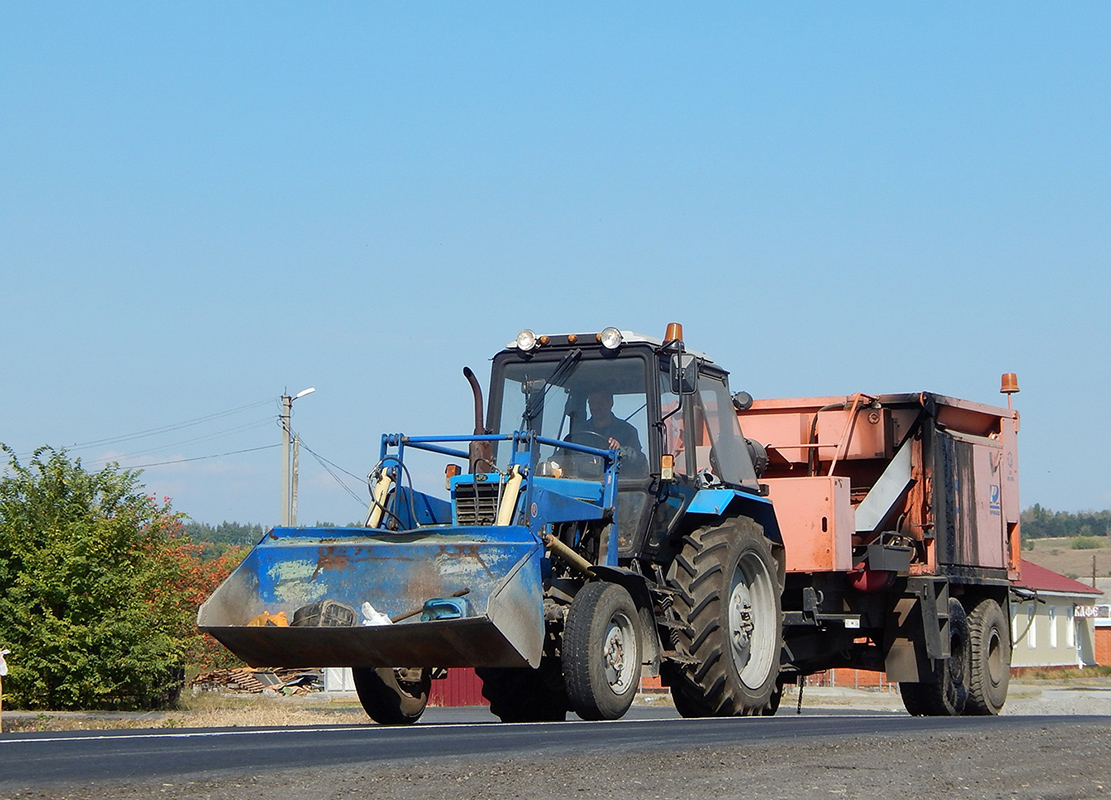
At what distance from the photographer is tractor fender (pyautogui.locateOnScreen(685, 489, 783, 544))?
12445 millimetres

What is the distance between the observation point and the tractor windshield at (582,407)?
40.2ft

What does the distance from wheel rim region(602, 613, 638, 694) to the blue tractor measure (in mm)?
17

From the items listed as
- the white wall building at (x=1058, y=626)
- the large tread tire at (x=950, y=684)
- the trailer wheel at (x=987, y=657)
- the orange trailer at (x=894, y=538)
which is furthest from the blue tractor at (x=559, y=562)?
the white wall building at (x=1058, y=626)

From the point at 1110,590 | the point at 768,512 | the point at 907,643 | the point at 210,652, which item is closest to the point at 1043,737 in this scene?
the point at 768,512

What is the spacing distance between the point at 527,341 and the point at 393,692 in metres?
3.17

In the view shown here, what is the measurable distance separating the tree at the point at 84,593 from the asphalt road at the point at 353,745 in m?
18.9

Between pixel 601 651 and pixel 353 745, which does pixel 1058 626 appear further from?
pixel 353 745

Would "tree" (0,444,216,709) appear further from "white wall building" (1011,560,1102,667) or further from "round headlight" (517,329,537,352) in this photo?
"white wall building" (1011,560,1102,667)

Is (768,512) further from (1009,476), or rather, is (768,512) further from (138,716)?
(138,716)

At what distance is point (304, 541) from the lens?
10.8 metres

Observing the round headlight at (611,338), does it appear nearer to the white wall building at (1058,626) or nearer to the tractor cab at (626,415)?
the tractor cab at (626,415)

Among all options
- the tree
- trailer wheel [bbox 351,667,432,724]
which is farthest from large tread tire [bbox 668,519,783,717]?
the tree

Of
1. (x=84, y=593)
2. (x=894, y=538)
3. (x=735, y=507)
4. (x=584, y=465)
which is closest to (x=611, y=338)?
(x=584, y=465)

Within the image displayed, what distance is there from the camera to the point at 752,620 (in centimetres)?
1298
